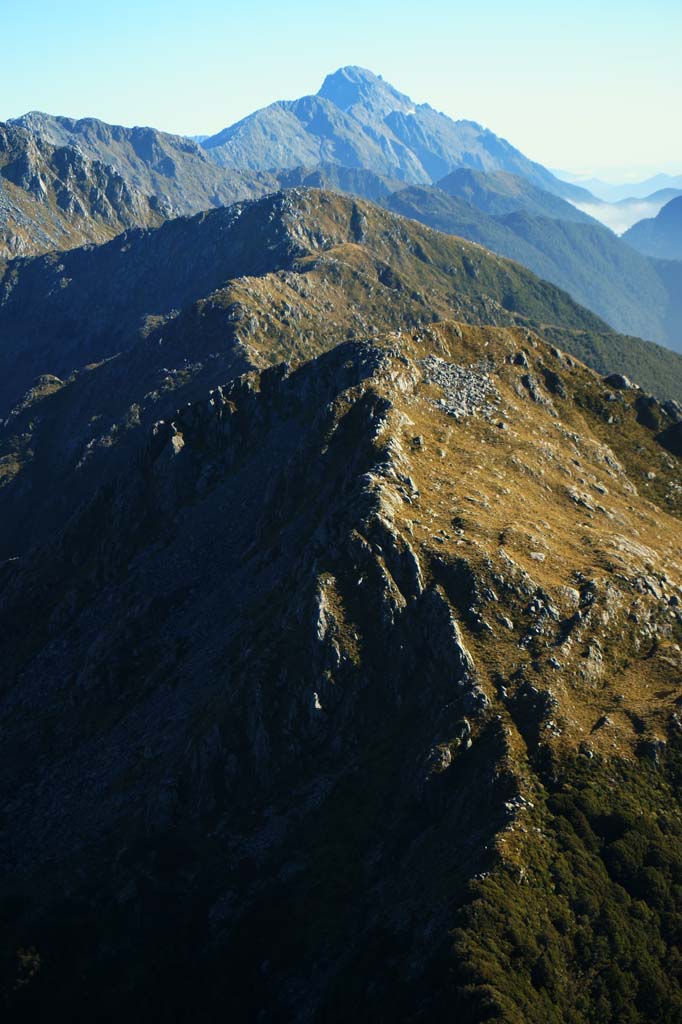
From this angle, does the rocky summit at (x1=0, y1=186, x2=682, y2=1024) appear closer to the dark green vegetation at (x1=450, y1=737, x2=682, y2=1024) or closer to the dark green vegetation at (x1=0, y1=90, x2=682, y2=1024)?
the dark green vegetation at (x1=450, y1=737, x2=682, y2=1024)

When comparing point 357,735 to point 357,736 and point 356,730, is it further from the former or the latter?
point 356,730

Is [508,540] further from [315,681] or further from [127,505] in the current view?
[127,505]

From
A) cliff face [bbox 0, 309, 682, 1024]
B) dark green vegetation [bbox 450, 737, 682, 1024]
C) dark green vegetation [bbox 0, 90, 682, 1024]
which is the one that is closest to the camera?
dark green vegetation [bbox 450, 737, 682, 1024]

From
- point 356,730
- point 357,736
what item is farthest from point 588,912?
point 356,730

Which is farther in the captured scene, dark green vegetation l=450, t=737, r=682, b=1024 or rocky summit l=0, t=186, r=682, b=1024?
rocky summit l=0, t=186, r=682, b=1024

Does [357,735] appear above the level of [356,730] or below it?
below

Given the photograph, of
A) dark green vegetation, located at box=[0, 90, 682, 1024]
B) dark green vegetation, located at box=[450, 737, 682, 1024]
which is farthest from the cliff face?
dark green vegetation, located at box=[0, 90, 682, 1024]

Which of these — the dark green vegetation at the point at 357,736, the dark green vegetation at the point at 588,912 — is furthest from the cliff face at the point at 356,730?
the dark green vegetation at the point at 357,736
